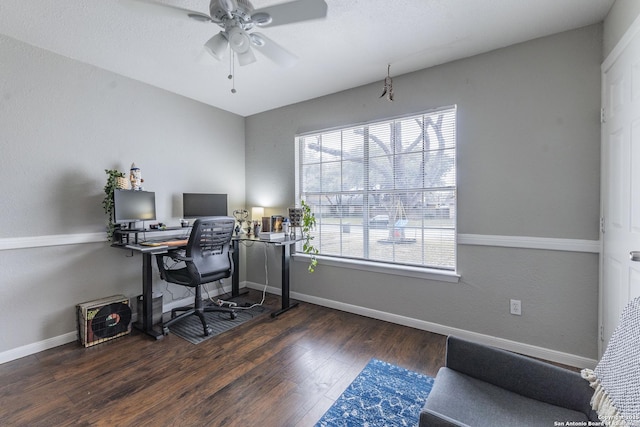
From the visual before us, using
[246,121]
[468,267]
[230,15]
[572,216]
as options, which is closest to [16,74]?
[230,15]

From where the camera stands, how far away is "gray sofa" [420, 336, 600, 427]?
109 centimetres

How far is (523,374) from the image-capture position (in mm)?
1244

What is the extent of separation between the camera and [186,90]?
3.20 metres

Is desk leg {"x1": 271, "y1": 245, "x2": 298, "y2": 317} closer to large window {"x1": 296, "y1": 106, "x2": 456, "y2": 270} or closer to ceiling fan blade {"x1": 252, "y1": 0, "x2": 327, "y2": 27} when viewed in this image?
large window {"x1": 296, "y1": 106, "x2": 456, "y2": 270}

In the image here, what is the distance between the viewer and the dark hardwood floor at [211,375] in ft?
5.46

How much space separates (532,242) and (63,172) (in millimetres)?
3993

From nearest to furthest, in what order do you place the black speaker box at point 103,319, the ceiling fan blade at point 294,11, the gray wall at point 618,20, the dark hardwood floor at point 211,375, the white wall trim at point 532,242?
the ceiling fan blade at point 294,11 → the gray wall at point 618,20 → the dark hardwood floor at point 211,375 → the white wall trim at point 532,242 → the black speaker box at point 103,319

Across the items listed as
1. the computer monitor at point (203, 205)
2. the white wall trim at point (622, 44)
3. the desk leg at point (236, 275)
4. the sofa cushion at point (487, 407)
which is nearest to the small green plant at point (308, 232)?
the desk leg at point (236, 275)

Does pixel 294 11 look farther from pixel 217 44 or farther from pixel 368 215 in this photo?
pixel 368 215

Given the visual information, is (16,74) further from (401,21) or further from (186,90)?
(401,21)

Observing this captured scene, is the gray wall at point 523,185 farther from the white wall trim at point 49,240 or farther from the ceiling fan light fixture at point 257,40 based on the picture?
the white wall trim at point 49,240

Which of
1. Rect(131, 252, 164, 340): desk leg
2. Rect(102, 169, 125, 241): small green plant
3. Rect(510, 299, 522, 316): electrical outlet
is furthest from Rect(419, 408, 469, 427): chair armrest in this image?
Rect(102, 169, 125, 241): small green plant

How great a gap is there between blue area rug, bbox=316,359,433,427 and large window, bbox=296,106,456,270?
1.12 m

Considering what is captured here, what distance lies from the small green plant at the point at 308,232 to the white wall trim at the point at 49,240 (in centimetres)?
204
